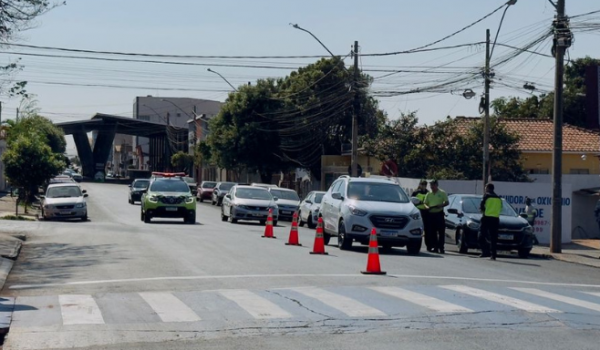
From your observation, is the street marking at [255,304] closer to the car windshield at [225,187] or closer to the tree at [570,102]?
the car windshield at [225,187]

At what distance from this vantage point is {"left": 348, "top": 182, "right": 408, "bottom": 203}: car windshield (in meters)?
22.4

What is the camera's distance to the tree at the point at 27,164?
4238cm

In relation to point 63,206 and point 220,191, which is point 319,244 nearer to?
point 63,206

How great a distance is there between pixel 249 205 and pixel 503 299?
23.7m

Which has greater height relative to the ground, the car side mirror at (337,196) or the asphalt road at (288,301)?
the car side mirror at (337,196)

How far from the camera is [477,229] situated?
2336 cm

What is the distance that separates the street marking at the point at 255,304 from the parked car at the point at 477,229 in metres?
11.2

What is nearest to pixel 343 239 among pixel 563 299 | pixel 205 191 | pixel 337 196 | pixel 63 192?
pixel 337 196

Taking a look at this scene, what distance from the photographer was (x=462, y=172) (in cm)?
4269

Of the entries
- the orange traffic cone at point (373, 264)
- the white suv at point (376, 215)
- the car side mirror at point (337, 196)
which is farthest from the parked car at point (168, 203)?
the orange traffic cone at point (373, 264)

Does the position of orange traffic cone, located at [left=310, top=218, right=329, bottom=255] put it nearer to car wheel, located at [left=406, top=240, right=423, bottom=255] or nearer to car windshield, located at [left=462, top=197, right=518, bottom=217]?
car wheel, located at [left=406, top=240, right=423, bottom=255]

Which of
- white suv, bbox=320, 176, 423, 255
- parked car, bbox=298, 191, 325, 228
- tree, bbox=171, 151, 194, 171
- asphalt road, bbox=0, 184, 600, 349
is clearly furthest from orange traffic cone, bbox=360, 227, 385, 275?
tree, bbox=171, 151, 194, 171

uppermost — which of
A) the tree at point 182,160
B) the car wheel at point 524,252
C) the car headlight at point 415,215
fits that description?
the tree at point 182,160

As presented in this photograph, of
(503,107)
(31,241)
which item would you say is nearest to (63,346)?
(31,241)
